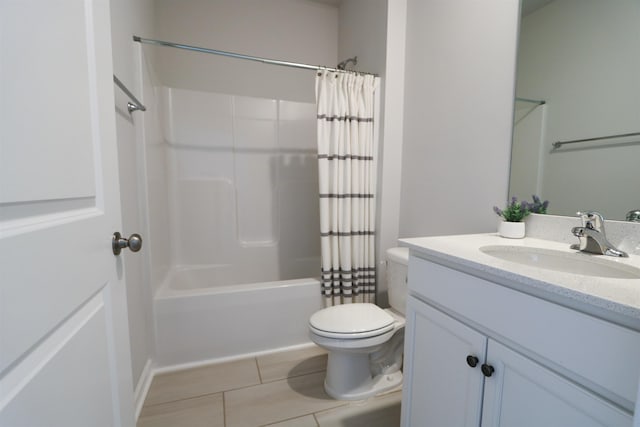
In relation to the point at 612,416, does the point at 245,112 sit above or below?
above

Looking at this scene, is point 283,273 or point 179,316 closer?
point 179,316

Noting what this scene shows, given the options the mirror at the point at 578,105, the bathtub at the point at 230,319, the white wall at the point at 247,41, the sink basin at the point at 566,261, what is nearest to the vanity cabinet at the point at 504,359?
the sink basin at the point at 566,261

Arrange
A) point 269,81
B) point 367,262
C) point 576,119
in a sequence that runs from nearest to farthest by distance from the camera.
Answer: point 576,119
point 367,262
point 269,81

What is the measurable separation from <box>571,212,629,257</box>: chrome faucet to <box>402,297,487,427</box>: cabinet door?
1.65ft

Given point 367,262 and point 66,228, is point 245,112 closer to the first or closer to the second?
point 367,262

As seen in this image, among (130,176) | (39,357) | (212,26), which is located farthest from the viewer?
(212,26)

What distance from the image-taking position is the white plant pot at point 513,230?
110 cm

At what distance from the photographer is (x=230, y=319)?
67.2 inches

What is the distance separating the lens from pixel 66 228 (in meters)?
0.51

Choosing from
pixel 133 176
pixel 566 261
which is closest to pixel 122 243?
pixel 133 176

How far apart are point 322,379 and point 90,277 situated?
4.55ft

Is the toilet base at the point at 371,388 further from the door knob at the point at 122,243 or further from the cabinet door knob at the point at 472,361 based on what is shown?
the door knob at the point at 122,243

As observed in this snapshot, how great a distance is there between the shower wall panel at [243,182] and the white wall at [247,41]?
0.50 feet

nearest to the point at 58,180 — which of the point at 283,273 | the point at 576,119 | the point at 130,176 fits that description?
the point at 130,176
